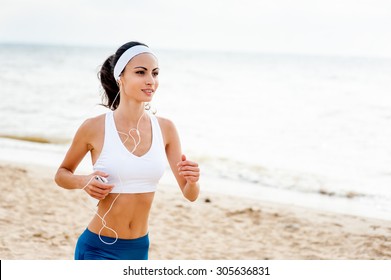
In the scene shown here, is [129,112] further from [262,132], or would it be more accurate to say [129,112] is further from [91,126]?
[262,132]

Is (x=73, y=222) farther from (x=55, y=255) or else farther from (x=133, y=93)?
(x=133, y=93)

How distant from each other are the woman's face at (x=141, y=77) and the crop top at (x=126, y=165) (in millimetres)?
239

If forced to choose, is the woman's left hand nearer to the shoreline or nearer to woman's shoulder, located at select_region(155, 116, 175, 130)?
woman's shoulder, located at select_region(155, 116, 175, 130)

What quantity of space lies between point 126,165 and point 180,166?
0.32 metres

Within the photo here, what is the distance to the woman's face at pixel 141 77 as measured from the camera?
2914 millimetres

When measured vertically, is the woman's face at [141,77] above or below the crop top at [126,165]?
above

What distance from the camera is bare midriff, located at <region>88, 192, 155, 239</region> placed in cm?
291

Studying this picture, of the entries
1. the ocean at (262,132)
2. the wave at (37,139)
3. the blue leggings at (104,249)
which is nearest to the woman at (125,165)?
the blue leggings at (104,249)

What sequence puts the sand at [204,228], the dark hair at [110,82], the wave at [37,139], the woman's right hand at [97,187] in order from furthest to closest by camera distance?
the wave at [37,139] → the sand at [204,228] → the dark hair at [110,82] → the woman's right hand at [97,187]

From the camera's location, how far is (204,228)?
6910mm

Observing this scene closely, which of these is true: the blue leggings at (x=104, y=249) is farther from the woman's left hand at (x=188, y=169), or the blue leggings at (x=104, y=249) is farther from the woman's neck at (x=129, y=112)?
the woman's neck at (x=129, y=112)

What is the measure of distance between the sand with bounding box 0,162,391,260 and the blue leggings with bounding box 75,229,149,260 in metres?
2.72

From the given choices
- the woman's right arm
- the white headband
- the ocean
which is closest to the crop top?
the woman's right arm

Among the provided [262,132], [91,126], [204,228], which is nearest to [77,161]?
[91,126]
